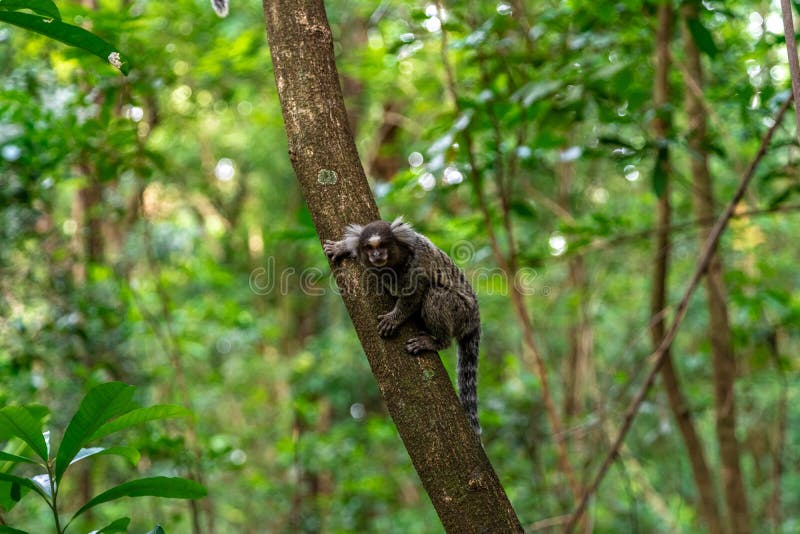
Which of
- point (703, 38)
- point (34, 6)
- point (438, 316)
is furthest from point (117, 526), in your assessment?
point (703, 38)

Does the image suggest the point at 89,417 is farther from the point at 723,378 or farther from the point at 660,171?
the point at 723,378

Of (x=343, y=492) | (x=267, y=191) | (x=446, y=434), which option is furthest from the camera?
(x=267, y=191)

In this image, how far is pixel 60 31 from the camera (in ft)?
6.42

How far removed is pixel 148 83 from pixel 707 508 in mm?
4449

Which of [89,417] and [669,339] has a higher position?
[89,417]

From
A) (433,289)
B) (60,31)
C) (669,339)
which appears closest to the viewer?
(60,31)

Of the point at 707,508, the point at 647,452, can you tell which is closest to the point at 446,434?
the point at 707,508

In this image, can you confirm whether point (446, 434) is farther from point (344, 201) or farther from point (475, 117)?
point (475, 117)

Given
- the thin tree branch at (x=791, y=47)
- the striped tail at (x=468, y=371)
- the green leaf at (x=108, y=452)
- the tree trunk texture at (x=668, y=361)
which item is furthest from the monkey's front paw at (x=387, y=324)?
the tree trunk texture at (x=668, y=361)

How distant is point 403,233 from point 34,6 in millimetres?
1691

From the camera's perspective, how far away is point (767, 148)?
332 cm

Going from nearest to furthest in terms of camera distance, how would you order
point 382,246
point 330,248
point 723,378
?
1. point 330,248
2. point 382,246
3. point 723,378

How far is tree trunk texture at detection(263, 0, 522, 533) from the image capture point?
188 centimetres

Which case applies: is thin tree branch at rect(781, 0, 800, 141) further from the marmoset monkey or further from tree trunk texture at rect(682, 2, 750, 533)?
tree trunk texture at rect(682, 2, 750, 533)
